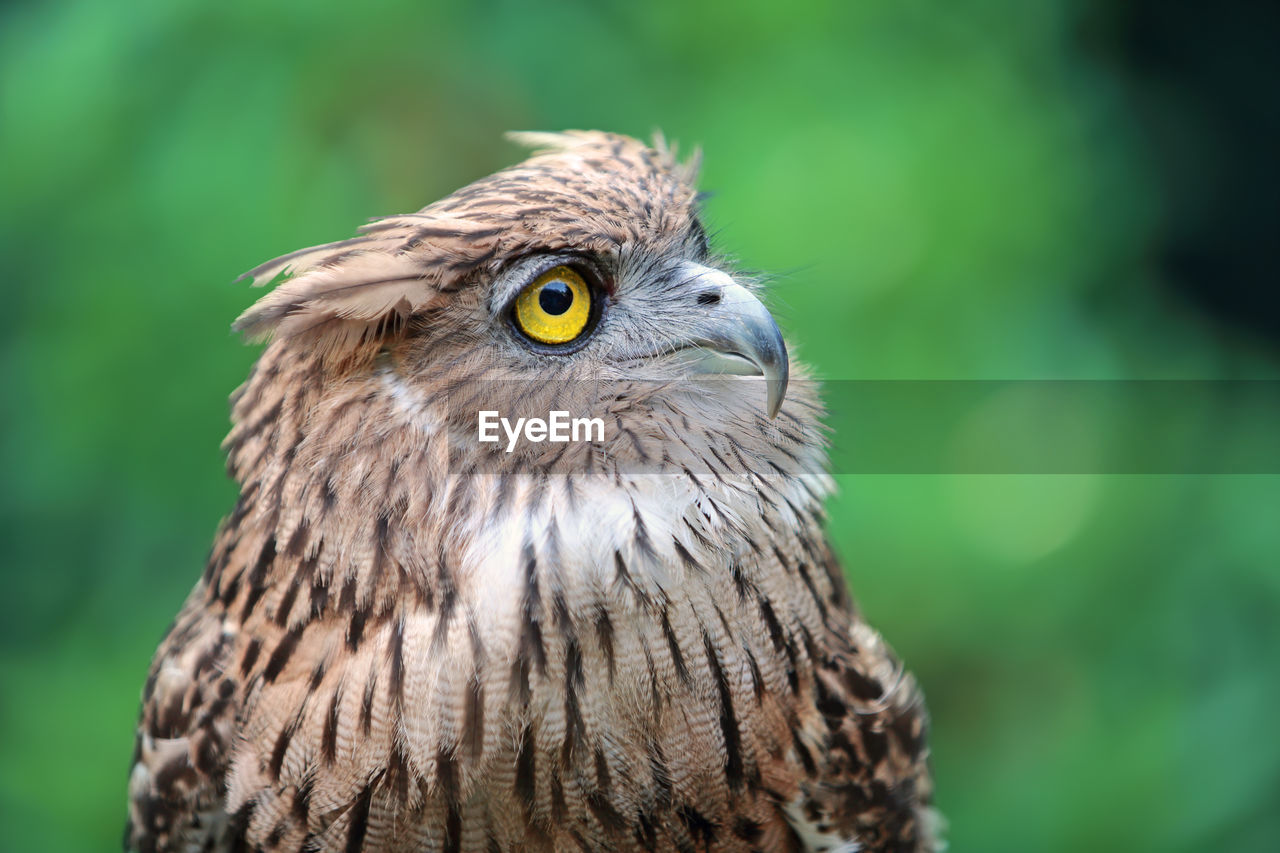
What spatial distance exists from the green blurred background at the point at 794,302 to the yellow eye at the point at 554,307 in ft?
4.45

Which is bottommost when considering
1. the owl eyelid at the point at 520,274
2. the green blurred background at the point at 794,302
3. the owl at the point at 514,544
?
the owl at the point at 514,544

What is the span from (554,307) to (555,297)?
0.01m

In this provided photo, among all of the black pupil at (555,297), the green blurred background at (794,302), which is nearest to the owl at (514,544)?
the black pupil at (555,297)

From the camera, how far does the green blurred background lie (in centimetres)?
274

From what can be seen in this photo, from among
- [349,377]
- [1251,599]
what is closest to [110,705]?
[349,377]

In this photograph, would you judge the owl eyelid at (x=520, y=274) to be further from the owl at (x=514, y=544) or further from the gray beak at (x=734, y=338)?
the gray beak at (x=734, y=338)

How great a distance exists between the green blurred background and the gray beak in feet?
4.12

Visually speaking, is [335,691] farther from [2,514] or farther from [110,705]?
[2,514]

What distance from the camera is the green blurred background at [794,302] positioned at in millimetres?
2740

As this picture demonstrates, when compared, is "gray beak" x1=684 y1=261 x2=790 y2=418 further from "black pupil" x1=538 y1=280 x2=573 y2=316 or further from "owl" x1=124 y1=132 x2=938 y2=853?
"black pupil" x1=538 y1=280 x2=573 y2=316

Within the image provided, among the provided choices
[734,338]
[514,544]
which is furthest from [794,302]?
[514,544]

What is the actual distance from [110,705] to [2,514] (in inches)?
22.7

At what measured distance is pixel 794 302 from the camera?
2.76 metres

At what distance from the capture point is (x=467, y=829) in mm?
1442
